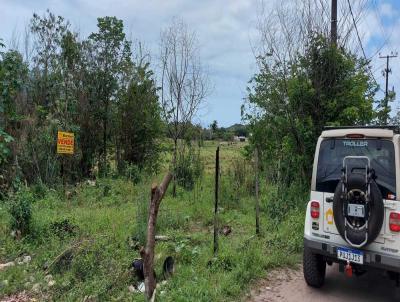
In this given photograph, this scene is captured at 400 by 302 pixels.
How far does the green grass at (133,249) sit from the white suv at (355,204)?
1151 mm

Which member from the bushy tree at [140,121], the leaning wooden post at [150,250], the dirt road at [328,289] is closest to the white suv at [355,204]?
the dirt road at [328,289]

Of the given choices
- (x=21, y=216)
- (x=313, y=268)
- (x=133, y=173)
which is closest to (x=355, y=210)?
(x=313, y=268)

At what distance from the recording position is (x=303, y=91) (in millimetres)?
10164

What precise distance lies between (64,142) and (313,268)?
24.7 feet

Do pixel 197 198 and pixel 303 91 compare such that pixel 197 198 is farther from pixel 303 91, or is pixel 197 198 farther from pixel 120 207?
pixel 303 91

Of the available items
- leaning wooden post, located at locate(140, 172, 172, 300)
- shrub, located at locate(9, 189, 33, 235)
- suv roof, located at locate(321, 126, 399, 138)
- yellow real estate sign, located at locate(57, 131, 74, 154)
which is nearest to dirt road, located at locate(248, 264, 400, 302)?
leaning wooden post, located at locate(140, 172, 172, 300)

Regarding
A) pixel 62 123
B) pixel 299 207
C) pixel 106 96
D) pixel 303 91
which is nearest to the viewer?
pixel 299 207

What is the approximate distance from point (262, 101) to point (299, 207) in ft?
14.5

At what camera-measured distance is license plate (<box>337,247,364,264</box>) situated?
4.68 meters

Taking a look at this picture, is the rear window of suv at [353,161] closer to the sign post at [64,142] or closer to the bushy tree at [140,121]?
the sign post at [64,142]

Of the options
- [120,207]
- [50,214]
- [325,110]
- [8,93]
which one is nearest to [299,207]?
[325,110]

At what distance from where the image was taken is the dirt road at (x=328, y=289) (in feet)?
16.7

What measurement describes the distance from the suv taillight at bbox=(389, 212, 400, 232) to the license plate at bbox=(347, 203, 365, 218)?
303mm

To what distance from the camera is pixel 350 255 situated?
477cm
